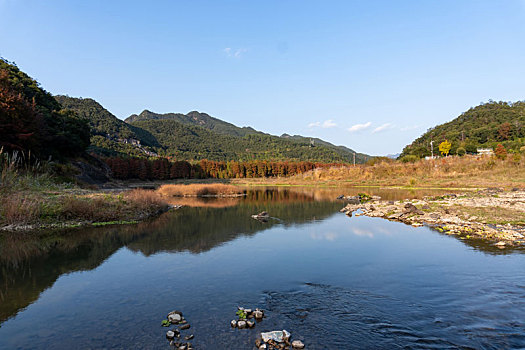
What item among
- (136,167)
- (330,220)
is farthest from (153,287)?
(136,167)

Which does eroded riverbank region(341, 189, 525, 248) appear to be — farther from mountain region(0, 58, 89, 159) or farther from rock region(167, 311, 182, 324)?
mountain region(0, 58, 89, 159)

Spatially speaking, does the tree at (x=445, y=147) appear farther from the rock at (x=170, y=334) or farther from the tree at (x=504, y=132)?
the rock at (x=170, y=334)

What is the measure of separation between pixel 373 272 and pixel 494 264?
4825mm

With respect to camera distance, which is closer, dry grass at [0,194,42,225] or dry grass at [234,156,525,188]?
dry grass at [0,194,42,225]

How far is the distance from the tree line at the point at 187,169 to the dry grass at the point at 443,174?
3918cm

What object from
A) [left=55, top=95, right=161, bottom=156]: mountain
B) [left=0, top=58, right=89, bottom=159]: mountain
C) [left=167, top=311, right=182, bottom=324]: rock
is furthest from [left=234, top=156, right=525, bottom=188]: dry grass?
[left=55, top=95, right=161, bottom=156]: mountain

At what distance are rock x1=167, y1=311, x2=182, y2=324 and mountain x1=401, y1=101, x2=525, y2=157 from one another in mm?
90767

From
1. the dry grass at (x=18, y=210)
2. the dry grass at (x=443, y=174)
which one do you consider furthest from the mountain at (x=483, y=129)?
the dry grass at (x=18, y=210)

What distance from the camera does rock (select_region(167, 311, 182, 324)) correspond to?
7.66m

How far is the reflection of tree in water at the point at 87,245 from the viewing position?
10672 millimetres

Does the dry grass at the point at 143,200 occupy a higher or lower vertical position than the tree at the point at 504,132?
lower

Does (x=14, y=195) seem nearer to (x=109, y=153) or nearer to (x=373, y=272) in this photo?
(x=373, y=272)

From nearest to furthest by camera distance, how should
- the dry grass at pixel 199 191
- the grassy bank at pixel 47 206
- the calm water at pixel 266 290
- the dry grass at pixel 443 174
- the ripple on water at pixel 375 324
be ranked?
the ripple on water at pixel 375 324 → the calm water at pixel 266 290 → the grassy bank at pixel 47 206 → the dry grass at pixel 443 174 → the dry grass at pixel 199 191

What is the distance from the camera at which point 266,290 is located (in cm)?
992
